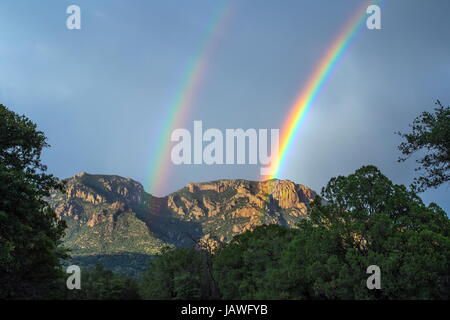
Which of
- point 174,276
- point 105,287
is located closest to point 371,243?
point 174,276

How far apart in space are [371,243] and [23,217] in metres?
21.9

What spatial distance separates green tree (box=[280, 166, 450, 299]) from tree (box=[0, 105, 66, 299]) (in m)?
18.2

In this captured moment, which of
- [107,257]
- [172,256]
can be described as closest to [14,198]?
[172,256]

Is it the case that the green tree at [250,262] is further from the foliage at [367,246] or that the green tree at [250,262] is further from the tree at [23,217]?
the tree at [23,217]

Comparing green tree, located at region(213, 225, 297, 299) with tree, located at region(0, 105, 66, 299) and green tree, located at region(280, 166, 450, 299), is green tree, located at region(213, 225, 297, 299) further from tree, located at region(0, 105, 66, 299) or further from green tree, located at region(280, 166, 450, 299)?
tree, located at region(0, 105, 66, 299)

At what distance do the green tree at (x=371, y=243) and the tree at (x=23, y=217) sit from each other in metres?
18.2

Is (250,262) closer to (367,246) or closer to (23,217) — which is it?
(367,246)

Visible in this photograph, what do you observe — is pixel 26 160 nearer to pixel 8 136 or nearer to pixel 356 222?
pixel 8 136

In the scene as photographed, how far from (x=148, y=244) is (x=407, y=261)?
18467 centimetres

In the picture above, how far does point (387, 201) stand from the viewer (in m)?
29.1

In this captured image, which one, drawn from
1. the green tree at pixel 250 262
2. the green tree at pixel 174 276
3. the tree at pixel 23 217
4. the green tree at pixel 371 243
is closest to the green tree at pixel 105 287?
the green tree at pixel 174 276

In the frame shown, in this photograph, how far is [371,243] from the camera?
26922 millimetres

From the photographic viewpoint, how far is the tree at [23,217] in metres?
21.9
